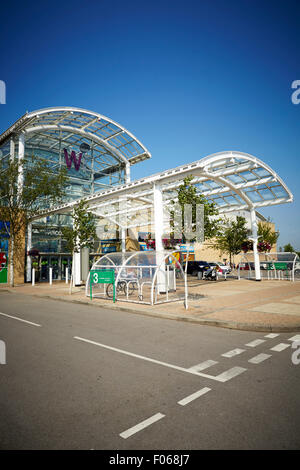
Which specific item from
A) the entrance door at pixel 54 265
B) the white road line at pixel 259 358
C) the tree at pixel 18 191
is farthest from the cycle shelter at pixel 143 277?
the entrance door at pixel 54 265

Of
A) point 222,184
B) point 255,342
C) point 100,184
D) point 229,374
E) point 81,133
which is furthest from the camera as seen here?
point 100,184

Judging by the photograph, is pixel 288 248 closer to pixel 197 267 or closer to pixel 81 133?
pixel 197 267

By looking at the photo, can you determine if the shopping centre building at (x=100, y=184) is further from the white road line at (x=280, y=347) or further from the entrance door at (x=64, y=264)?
the white road line at (x=280, y=347)

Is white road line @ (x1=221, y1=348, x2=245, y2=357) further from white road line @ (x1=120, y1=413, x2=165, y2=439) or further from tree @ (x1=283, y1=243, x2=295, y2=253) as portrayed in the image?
tree @ (x1=283, y1=243, x2=295, y2=253)

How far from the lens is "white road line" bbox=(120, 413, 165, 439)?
2771 millimetres

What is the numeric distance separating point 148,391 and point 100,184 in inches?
1219

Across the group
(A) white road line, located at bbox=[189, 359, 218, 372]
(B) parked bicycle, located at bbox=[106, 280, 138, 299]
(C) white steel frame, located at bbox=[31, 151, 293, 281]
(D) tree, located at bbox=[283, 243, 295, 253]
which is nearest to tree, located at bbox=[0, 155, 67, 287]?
(C) white steel frame, located at bbox=[31, 151, 293, 281]

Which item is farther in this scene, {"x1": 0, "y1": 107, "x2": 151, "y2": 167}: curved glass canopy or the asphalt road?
{"x1": 0, "y1": 107, "x2": 151, "y2": 167}: curved glass canopy

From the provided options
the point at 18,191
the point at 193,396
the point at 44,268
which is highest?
the point at 18,191

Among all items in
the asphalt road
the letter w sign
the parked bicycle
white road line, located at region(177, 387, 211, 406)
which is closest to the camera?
the asphalt road

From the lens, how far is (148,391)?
12.4 feet

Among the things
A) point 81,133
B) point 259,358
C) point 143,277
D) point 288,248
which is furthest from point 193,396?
point 288,248

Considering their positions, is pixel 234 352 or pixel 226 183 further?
pixel 226 183

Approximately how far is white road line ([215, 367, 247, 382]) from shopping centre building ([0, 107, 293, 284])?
11.6 m
